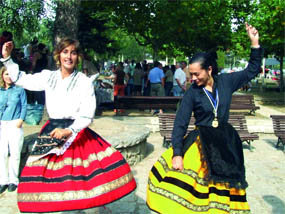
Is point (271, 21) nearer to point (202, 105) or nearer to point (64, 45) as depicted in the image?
point (202, 105)

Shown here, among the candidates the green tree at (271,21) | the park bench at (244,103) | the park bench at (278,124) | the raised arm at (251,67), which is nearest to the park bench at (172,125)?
the park bench at (278,124)

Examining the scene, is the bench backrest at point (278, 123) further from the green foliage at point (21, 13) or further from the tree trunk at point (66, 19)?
the green foliage at point (21, 13)

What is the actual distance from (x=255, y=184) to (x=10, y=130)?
4.18m

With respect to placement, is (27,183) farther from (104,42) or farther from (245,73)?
(104,42)

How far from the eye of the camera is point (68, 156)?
11.8 feet

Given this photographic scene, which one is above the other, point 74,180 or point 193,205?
point 74,180

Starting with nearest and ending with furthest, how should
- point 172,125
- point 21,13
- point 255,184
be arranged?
point 255,184 < point 21,13 < point 172,125

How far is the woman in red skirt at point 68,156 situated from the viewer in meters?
3.42

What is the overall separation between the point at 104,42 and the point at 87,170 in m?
17.3

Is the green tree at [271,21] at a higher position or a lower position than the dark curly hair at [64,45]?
higher

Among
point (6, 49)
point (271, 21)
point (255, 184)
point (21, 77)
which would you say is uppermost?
point (271, 21)

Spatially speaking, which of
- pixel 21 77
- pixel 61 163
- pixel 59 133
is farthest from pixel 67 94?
pixel 61 163

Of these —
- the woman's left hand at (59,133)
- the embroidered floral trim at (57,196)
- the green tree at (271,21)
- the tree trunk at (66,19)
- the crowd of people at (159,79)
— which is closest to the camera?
the embroidered floral trim at (57,196)

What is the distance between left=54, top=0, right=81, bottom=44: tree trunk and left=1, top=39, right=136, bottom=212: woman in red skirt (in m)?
5.90
